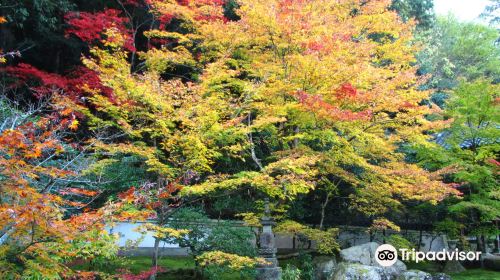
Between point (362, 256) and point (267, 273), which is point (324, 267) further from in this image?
point (267, 273)

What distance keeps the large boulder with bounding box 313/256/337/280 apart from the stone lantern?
1918mm

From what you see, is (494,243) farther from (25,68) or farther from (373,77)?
(25,68)

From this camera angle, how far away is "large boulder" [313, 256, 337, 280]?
10555 millimetres

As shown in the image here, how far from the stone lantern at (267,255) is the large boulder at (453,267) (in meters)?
6.95

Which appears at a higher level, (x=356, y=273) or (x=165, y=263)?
(x=356, y=273)

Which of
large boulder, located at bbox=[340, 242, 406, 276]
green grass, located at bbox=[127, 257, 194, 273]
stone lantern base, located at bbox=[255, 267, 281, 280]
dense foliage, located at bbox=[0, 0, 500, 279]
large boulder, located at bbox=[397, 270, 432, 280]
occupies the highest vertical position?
dense foliage, located at bbox=[0, 0, 500, 279]

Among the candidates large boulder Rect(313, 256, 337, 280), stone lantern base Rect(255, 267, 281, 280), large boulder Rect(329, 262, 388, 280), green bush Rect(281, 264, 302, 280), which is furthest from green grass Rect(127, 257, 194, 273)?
large boulder Rect(329, 262, 388, 280)

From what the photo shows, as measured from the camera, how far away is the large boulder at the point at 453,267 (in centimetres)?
1263

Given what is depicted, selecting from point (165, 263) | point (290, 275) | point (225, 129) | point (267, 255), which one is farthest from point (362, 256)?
point (165, 263)

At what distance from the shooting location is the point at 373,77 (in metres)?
9.55

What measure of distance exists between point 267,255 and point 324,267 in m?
2.39

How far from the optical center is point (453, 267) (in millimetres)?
12727

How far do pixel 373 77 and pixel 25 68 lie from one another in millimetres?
10438

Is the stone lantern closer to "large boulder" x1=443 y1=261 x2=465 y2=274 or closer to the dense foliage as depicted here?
the dense foliage
